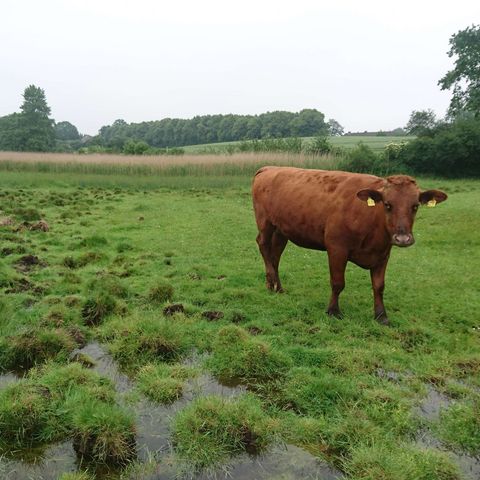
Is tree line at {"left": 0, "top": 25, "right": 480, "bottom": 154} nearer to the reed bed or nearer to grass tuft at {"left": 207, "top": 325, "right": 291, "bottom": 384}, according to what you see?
the reed bed

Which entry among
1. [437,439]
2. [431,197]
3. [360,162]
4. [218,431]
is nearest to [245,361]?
[218,431]

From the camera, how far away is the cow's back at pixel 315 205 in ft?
20.0

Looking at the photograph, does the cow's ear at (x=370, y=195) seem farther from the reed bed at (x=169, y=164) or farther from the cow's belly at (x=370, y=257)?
the reed bed at (x=169, y=164)

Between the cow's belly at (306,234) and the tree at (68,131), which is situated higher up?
the tree at (68,131)

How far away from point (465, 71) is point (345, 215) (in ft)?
124

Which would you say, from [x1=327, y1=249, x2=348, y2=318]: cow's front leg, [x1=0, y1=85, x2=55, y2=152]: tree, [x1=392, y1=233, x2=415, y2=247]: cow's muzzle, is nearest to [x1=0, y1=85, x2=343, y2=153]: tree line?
[x1=0, y1=85, x2=55, y2=152]: tree

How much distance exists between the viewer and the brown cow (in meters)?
5.44

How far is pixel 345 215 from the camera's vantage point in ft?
20.1

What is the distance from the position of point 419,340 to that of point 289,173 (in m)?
3.24

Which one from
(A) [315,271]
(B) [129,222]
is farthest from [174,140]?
(A) [315,271]

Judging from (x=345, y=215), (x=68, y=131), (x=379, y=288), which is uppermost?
(x=68, y=131)

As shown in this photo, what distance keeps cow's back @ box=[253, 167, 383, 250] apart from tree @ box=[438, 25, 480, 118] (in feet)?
113

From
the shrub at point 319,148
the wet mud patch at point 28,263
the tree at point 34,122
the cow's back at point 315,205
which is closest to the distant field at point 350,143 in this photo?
the shrub at point 319,148

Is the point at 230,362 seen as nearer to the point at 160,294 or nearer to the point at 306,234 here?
the point at 160,294
